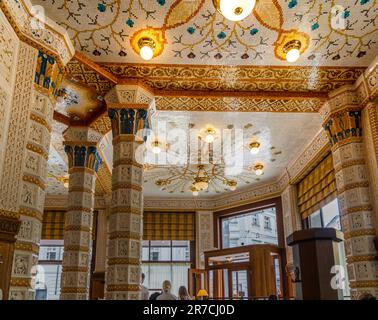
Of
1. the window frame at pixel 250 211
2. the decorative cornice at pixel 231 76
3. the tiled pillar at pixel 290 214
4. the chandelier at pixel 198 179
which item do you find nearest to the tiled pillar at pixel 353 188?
the decorative cornice at pixel 231 76

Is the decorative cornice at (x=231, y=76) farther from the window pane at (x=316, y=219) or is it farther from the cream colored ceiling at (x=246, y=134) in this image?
the window pane at (x=316, y=219)

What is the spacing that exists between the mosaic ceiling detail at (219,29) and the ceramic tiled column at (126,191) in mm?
681

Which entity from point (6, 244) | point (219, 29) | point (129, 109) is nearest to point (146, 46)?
point (219, 29)

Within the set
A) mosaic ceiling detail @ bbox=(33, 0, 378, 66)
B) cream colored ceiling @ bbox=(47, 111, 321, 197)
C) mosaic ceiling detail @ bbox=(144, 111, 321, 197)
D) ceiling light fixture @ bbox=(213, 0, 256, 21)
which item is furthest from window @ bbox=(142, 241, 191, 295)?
ceiling light fixture @ bbox=(213, 0, 256, 21)

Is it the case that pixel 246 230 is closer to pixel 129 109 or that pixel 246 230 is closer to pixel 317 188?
pixel 317 188

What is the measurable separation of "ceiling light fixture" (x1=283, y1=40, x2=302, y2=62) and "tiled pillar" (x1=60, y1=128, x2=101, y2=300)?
3947 mm

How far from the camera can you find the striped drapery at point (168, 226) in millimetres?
12188

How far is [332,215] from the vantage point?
8070 millimetres

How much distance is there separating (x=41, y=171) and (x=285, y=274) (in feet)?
25.9

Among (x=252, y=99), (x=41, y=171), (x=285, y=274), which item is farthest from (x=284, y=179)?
(x=41, y=171)

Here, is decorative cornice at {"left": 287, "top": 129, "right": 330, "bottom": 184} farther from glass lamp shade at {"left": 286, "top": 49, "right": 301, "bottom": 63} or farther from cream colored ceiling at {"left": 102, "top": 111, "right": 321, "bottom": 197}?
glass lamp shade at {"left": 286, "top": 49, "right": 301, "bottom": 63}

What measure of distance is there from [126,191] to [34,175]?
1.47m

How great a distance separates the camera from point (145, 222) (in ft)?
40.2

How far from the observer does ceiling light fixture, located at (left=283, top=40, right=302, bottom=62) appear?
501cm
